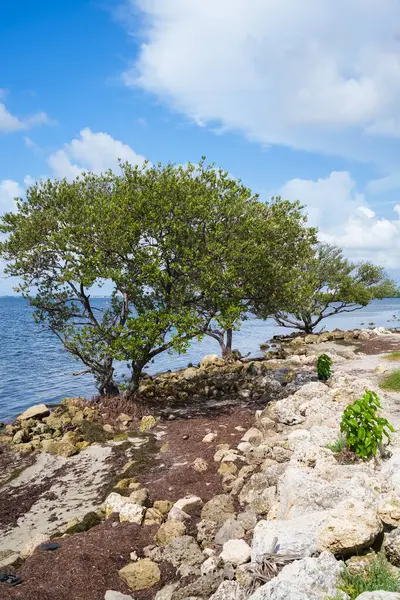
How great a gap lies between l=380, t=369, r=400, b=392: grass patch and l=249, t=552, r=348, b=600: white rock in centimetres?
1502

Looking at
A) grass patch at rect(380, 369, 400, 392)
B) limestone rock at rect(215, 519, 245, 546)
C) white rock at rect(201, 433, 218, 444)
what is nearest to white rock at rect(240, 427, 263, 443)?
white rock at rect(201, 433, 218, 444)

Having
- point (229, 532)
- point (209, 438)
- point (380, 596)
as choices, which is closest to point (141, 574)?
point (229, 532)

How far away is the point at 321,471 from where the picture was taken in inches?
410

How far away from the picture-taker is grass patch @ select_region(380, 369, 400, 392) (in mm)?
20186

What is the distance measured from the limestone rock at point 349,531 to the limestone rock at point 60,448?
1268 centimetres

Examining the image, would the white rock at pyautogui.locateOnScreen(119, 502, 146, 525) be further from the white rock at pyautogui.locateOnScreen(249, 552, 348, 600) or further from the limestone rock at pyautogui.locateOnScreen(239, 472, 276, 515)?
the white rock at pyautogui.locateOnScreen(249, 552, 348, 600)

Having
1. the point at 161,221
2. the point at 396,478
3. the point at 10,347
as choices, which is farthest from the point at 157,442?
the point at 10,347

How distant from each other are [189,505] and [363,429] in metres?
4.75

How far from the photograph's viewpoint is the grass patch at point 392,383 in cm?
2019

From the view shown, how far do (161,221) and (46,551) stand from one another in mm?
14205

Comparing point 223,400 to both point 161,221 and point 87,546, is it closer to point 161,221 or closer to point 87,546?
point 161,221

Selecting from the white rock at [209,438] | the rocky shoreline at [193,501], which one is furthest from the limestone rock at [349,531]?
the white rock at [209,438]

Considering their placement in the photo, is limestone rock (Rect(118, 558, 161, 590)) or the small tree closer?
limestone rock (Rect(118, 558, 161, 590))

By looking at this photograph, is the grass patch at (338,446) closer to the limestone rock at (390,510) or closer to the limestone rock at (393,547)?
the limestone rock at (390,510)
